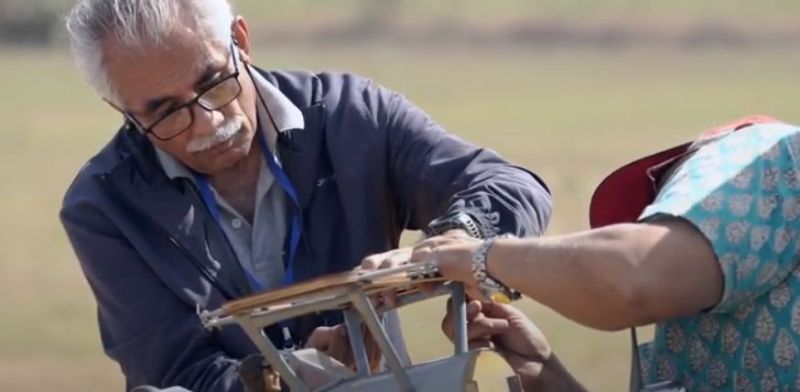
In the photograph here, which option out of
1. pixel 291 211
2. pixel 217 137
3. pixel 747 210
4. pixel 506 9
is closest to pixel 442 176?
pixel 291 211

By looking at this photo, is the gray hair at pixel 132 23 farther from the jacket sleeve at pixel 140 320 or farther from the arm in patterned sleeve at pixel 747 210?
the arm in patterned sleeve at pixel 747 210

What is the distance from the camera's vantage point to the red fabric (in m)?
3.83

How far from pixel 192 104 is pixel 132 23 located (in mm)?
240

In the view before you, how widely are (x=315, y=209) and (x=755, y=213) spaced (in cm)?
171

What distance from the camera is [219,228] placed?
4934 mm

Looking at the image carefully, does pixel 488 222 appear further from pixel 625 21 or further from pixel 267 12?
pixel 267 12

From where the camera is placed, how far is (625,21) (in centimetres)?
3844

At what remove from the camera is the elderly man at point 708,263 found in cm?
345

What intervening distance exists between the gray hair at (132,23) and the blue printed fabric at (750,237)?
1.60 m

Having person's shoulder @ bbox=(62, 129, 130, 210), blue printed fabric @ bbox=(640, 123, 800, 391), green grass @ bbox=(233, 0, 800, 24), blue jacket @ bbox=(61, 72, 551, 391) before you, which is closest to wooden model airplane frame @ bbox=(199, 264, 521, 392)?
blue printed fabric @ bbox=(640, 123, 800, 391)

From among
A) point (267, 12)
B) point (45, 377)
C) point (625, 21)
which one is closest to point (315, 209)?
point (45, 377)

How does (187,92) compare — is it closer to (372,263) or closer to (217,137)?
(217,137)

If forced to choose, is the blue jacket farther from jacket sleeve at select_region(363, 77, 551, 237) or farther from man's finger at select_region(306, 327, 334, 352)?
man's finger at select_region(306, 327, 334, 352)

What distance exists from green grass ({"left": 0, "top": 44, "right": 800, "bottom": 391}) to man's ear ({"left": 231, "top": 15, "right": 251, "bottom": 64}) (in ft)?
17.8
